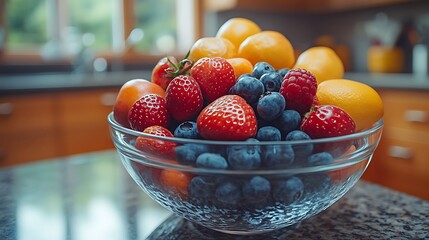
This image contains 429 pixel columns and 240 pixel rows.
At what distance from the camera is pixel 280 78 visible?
0.55 meters

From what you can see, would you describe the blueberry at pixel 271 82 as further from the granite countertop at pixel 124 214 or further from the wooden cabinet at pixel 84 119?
the wooden cabinet at pixel 84 119

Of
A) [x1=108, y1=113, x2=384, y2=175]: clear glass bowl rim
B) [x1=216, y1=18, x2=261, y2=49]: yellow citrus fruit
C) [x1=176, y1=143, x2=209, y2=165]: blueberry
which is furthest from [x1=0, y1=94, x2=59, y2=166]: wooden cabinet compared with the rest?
[x1=176, y1=143, x2=209, y2=165]: blueberry

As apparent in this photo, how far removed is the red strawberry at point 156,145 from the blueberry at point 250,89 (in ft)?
0.34

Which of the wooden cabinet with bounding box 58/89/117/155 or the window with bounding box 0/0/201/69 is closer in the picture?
the wooden cabinet with bounding box 58/89/117/155

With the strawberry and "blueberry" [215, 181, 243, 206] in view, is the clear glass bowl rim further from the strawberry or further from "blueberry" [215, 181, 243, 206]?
the strawberry

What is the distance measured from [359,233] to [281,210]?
0.57ft

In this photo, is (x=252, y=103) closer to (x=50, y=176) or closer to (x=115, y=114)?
(x=115, y=114)

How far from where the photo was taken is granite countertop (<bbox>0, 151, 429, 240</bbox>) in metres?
0.58

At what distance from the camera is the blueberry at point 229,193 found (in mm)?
443

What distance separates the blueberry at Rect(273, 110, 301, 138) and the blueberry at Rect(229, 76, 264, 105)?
0.04 meters

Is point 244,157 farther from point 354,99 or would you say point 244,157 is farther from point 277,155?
point 354,99

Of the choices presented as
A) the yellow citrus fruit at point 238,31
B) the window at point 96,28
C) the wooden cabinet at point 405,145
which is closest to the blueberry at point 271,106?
the yellow citrus fruit at point 238,31

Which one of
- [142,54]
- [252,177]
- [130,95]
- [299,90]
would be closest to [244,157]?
[252,177]

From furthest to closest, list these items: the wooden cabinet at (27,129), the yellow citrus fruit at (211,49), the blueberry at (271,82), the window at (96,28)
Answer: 1. the window at (96,28)
2. the wooden cabinet at (27,129)
3. the yellow citrus fruit at (211,49)
4. the blueberry at (271,82)
